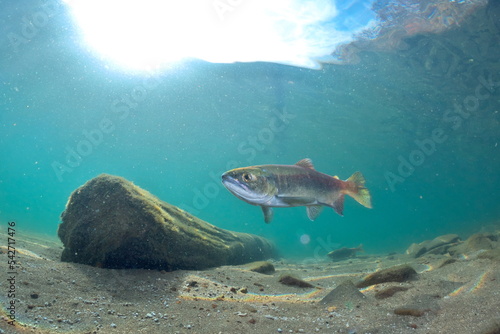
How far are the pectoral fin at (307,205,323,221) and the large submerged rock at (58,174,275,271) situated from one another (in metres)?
3.04

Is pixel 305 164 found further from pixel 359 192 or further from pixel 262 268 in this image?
pixel 262 268

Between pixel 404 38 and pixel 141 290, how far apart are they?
17436 millimetres

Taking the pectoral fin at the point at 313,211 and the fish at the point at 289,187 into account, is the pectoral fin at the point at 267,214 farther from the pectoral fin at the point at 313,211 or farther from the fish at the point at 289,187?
the pectoral fin at the point at 313,211

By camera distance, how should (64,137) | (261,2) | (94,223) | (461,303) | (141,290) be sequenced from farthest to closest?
(64,137) < (261,2) < (94,223) < (141,290) < (461,303)

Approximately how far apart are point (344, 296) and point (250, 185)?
2.12 meters

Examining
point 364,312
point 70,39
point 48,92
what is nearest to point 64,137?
point 48,92

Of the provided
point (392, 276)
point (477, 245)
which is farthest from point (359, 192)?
point (477, 245)

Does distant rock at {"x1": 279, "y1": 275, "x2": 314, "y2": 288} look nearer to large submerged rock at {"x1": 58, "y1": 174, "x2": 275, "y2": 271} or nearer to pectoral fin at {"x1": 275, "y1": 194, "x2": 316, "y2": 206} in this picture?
large submerged rock at {"x1": 58, "y1": 174, "x2": 275, "y2": 271}

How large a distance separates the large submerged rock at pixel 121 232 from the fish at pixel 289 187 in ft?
9.28

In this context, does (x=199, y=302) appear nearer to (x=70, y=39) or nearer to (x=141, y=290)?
(x=141, y=290)

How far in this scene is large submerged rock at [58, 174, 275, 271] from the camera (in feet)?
15.4

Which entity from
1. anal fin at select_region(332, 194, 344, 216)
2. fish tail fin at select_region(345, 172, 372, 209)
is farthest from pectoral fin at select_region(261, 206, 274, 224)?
fish tail fin at select_region(345, 172, 372, 209)

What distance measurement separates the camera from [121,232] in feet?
15.6

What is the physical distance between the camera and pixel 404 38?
14.7 m
